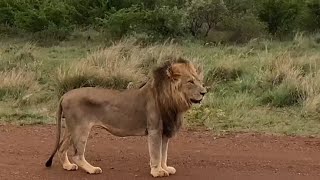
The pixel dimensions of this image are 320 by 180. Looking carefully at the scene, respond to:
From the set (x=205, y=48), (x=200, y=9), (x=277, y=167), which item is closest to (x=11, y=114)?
(x=277, y=167)

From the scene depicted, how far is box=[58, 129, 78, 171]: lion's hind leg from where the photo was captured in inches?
300

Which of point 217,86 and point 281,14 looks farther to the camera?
point 281,14

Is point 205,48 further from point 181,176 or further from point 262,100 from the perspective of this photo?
point 181,176

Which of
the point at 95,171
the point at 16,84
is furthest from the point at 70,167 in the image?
the point at 16,84

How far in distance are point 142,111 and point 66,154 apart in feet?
3.49

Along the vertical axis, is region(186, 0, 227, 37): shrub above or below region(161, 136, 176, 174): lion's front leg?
below

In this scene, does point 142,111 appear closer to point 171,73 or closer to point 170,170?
point 171,73

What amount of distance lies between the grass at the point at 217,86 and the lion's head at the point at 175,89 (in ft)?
9.16

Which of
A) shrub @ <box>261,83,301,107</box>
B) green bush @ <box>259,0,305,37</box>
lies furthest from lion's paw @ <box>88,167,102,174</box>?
green bush @ <box>259,0,305,37</box>

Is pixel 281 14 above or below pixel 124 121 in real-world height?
below

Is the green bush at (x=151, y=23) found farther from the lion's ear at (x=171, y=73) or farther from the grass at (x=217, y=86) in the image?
the lion's ear at (x=171, y=73)

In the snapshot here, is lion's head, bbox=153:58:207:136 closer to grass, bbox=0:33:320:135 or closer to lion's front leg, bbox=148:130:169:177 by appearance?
lion's front leg, bbox=148:130:169:177

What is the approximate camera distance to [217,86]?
13.7 meters

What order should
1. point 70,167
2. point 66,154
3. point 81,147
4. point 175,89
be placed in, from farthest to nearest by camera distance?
point 66,154 → point 70,167 → point 81,147 → point 175,89
